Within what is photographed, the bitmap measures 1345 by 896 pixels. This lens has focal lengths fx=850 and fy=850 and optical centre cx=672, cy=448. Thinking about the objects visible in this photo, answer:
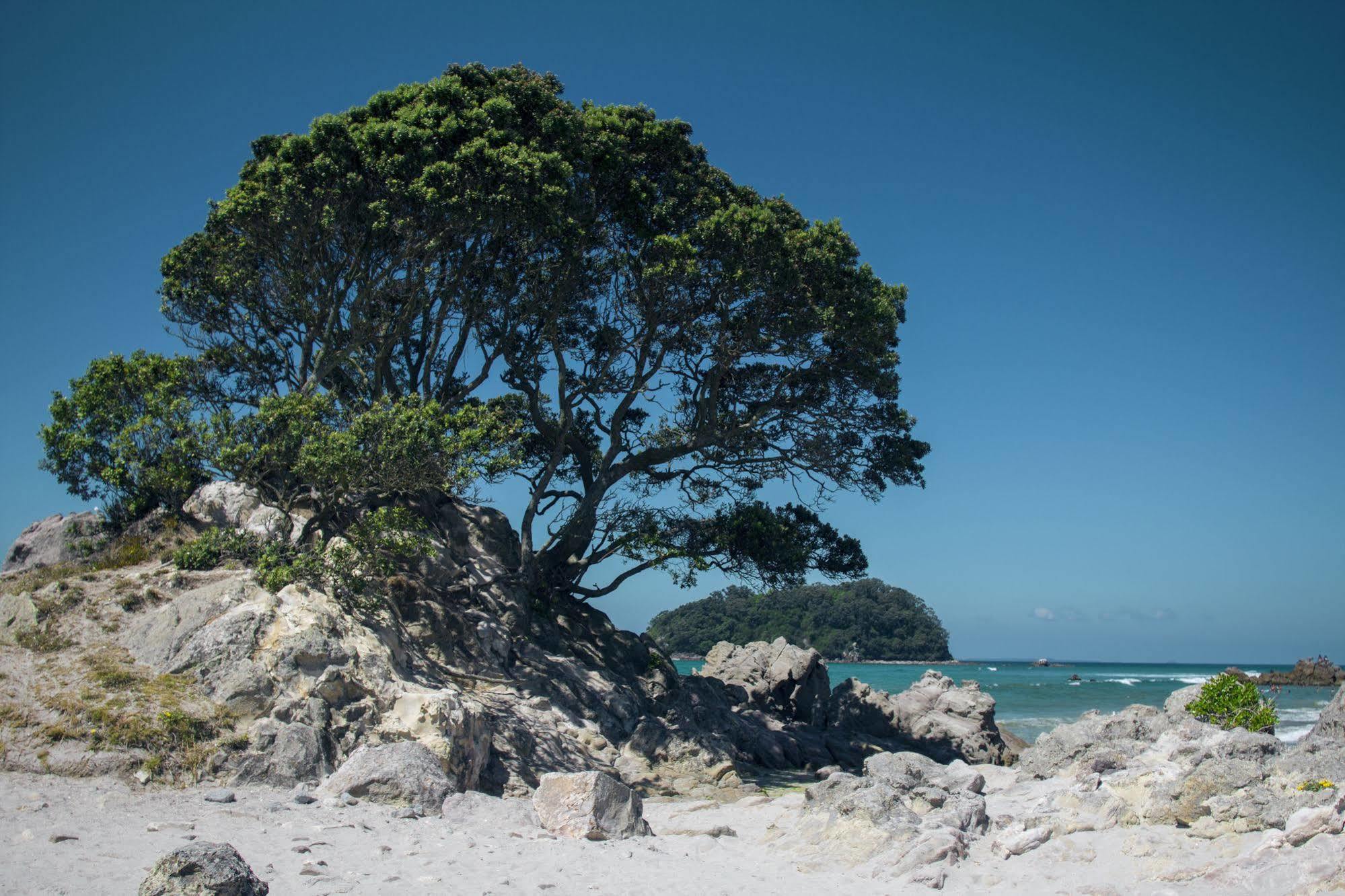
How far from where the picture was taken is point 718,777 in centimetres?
1638

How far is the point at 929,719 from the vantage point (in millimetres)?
24547

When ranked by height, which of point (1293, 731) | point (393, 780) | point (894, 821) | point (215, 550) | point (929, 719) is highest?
point (215, 550)

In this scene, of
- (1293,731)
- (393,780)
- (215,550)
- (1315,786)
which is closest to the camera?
(1315,786)

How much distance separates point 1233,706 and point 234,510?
17737 millimetres

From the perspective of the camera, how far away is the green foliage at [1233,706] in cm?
1349

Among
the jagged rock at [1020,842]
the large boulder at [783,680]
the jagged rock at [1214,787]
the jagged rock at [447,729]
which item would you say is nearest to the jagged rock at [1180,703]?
the jagged rock at [1214,787]

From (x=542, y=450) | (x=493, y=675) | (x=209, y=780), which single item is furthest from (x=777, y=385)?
(x=209, y=780)

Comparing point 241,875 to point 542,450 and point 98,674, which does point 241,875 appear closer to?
point 98,674

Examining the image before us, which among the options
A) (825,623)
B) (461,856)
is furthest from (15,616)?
(825,623)

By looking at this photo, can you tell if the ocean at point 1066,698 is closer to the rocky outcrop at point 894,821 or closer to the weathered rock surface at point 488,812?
the rocky outcrop at point 894,821

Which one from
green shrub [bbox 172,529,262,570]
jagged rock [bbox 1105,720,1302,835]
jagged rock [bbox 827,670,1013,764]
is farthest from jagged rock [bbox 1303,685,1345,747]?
green shrub [bbox 172,529,262,570]

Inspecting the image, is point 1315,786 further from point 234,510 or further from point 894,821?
point 234,510

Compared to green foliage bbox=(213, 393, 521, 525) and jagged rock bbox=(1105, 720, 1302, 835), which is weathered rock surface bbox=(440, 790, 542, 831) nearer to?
green foliage bbox=(213, 393, 521, 525)

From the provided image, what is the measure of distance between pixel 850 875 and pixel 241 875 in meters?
5.99
